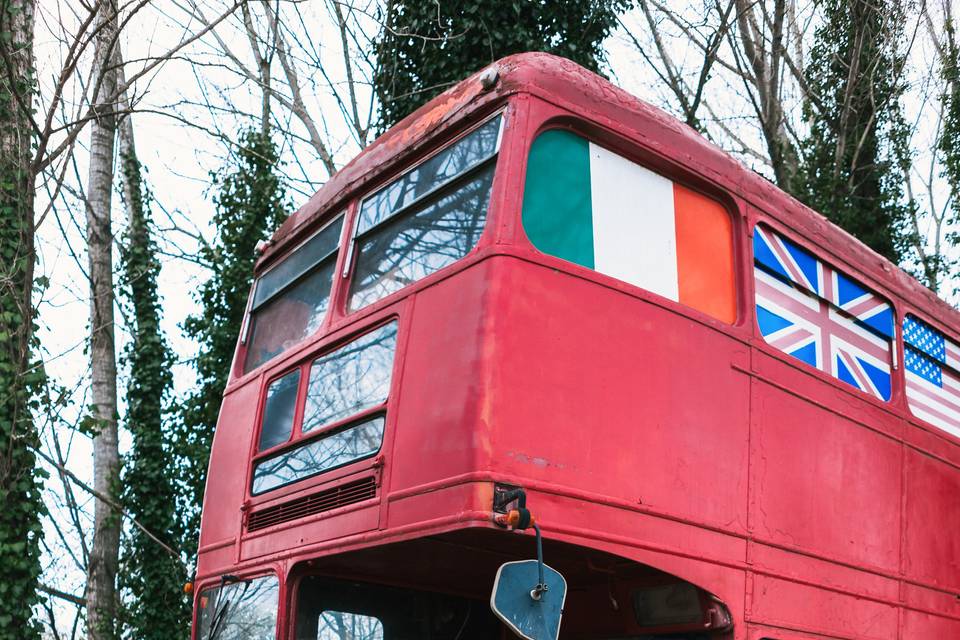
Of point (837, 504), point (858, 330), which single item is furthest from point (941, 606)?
point (858, 330)

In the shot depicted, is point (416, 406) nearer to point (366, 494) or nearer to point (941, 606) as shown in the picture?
point (366, 494)

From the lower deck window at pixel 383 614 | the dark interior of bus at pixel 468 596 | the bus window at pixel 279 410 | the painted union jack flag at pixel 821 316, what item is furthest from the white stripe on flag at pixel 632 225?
the lower deck window at pixel 383 614

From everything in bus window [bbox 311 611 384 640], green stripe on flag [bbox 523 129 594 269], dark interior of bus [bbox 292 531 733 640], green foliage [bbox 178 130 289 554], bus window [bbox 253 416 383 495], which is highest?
green foliage [bbox 178 130 289 554]

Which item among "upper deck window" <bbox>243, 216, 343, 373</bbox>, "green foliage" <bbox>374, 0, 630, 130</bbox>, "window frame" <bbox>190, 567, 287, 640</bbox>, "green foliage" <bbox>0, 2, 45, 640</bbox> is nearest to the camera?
"window frame" <bbox>190, 567, 287, 640</bbox>

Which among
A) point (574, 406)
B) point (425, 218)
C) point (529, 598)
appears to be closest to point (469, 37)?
point (425, 218)

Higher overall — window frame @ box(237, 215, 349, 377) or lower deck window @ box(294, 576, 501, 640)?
window frame @ box(237, 215, 349, 377)

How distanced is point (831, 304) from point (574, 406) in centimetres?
199

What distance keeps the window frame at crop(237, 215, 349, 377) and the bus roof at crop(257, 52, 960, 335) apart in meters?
0.06

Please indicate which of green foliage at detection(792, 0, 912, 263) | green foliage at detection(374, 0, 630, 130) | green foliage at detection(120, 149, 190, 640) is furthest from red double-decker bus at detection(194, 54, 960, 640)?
green foliage at detection(792, 0, 912, 263)

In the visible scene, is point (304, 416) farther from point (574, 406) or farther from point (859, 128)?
point (859, 128)

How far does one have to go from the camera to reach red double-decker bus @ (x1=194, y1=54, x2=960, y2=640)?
11.9ft

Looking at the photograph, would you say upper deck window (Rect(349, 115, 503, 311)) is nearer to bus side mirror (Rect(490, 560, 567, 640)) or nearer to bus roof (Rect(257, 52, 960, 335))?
bus roof (Rect(257, 52, 960, 335))

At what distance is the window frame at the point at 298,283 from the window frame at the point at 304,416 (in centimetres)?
14

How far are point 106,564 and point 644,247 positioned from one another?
11800 millimetres
